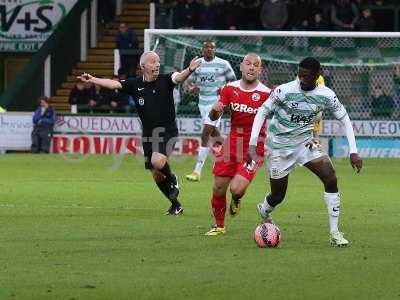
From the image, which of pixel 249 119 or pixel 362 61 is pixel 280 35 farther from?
pixel 249 119

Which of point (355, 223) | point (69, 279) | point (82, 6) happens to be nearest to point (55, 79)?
point (82, 6)

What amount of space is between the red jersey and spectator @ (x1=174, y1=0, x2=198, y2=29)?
21100 millimetres

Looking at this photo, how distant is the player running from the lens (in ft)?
43.2

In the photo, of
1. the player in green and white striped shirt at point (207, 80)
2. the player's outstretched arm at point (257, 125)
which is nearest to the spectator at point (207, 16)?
the player in green and white striped shirt at point (207, 80)

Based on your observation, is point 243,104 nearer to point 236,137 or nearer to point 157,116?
point 236,137

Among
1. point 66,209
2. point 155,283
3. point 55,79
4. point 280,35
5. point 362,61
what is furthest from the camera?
point 55,79

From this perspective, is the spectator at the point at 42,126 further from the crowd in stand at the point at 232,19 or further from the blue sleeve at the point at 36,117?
the crowd in stand at the point at 232,19

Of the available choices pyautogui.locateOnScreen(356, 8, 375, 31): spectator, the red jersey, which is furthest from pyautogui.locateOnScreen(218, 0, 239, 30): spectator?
the red jersey

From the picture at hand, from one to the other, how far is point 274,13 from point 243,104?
20852mm

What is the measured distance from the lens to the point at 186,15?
35750 mm

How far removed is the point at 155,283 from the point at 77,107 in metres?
23.0

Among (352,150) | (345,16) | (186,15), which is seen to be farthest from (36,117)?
(352,150)

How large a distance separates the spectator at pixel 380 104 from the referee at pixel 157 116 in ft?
42.1

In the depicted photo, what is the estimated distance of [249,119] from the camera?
14.6 m
